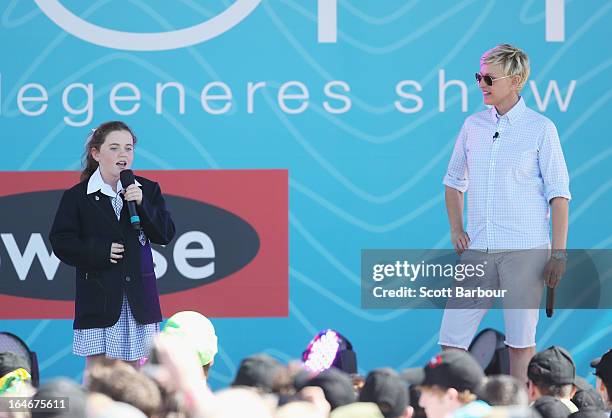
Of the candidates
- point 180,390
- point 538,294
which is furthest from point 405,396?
point 538,294

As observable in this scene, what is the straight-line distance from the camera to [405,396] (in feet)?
11.1

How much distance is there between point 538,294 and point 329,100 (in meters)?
1.57

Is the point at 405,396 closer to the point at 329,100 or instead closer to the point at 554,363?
the point at 554,363

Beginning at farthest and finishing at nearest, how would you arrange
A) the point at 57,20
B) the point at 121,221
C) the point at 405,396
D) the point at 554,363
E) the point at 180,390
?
the point at 57,20 → the point at 121,221 → the point at 554,363 → the point at 405,396 → the point at 180,390

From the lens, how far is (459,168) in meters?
5.27

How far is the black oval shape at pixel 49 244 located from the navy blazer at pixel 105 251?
102 cm

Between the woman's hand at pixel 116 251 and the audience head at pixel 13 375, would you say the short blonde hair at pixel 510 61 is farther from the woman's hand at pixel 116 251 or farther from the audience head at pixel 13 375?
the audience head at pixel 13 375

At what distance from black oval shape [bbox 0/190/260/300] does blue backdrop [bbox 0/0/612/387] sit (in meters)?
0.17

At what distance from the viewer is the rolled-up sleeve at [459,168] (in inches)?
206

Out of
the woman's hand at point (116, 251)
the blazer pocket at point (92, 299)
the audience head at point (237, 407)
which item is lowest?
the audience head at point (237, 407)

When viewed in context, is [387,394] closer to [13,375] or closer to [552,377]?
[552,377]

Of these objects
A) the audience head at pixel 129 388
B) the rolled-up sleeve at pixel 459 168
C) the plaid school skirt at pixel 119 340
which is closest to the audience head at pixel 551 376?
the rolled-up sleeve at pixel 459 168

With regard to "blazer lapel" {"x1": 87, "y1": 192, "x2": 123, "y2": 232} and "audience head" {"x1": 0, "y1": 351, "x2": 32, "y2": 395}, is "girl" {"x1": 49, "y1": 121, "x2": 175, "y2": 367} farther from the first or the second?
"audience head" {"x1": 0, "y1": 351, "x2": 32, "y2": 395}

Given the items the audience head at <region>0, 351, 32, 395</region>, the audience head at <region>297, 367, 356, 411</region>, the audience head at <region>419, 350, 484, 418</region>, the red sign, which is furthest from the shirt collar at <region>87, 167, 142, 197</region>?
the audience head at <region>419, 350, 484, 418</region>
